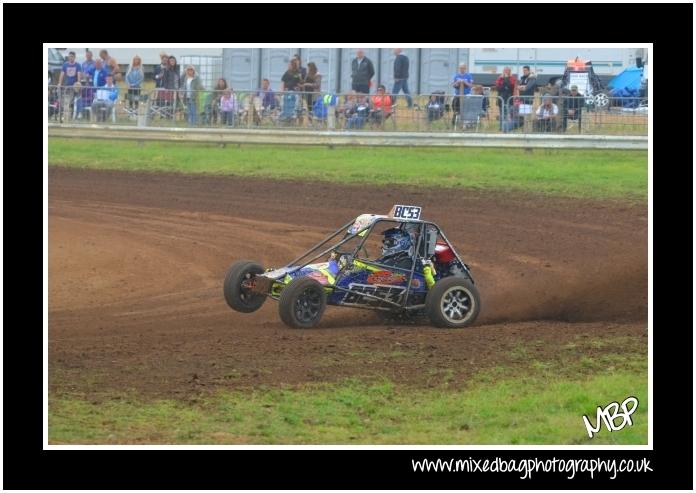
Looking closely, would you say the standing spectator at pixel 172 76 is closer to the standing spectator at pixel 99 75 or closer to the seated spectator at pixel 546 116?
the standing spectator at pixel 99 75

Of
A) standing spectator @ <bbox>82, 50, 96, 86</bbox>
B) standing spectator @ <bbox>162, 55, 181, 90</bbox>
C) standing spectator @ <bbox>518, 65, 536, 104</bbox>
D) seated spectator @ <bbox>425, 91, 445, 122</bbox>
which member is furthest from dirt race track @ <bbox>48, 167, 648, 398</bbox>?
standing spectator @ <bbox>518, 65, 536, 104</bbox>

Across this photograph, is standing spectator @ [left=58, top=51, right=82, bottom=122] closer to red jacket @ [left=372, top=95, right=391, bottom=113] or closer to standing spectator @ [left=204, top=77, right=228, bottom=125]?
standing spectator @ [left=204, top=77, right=228, bottom=125]

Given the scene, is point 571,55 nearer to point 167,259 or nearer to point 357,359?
point 167,259

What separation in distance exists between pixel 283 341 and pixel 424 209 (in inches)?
323

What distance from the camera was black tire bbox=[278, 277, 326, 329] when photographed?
11.2 metres

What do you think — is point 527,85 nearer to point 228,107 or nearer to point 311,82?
point 311,82

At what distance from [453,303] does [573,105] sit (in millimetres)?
11802

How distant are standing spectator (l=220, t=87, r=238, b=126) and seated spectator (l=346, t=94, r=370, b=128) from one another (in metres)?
2.40

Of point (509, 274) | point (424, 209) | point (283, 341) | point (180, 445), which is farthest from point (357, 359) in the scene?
point (424, 209)

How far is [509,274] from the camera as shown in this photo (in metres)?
14.7

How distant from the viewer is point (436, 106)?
76.5 feet

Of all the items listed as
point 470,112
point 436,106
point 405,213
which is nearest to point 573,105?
point 470,112

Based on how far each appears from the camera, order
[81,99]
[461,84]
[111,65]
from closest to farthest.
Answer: [461,84]
[81,99]
[111,65]

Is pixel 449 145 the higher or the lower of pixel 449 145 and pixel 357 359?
the higher
